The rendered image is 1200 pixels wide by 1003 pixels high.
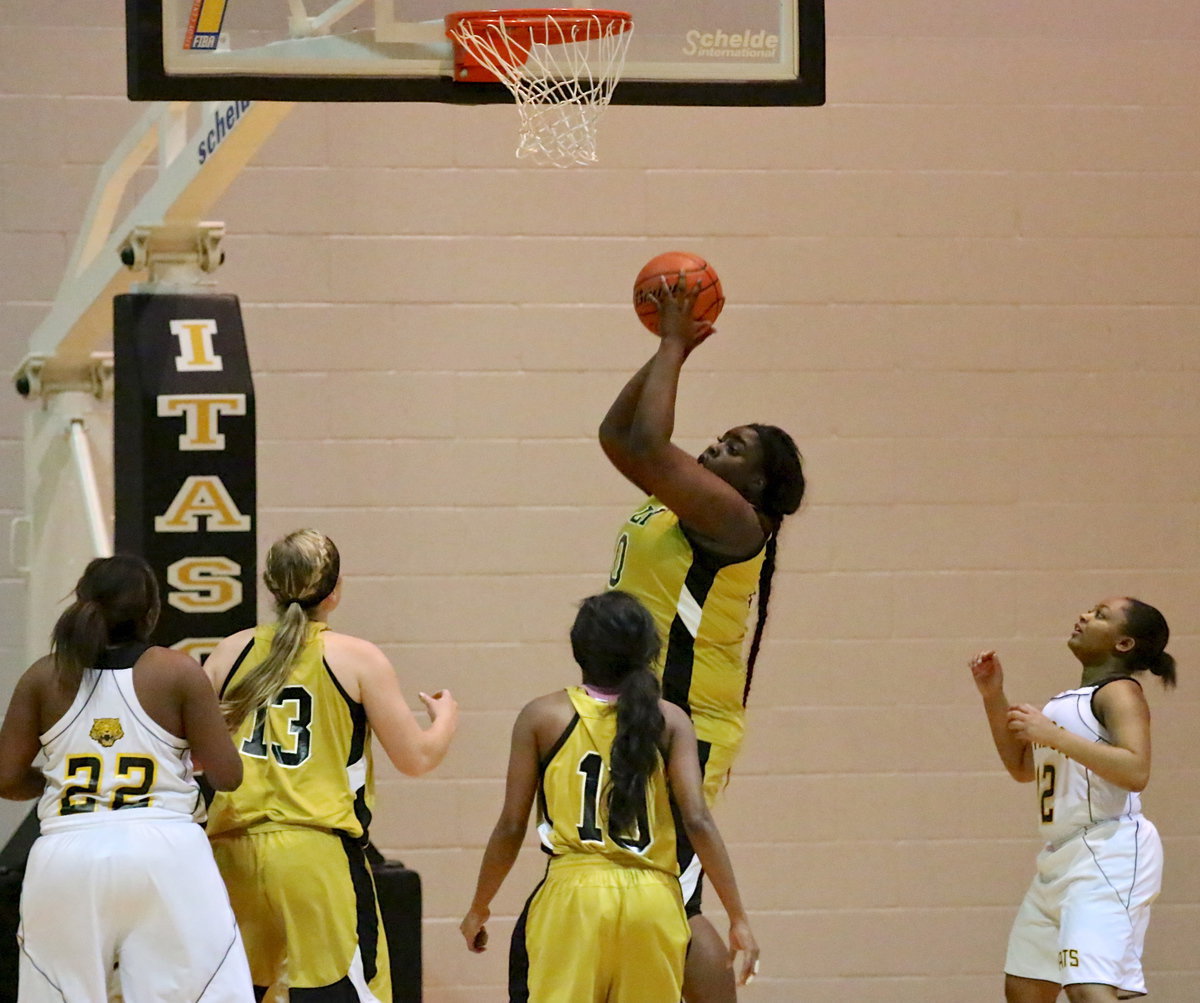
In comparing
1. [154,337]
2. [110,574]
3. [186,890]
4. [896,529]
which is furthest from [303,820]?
[896,529]

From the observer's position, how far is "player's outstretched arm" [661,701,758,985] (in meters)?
3.80

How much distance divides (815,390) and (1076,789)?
2394mm

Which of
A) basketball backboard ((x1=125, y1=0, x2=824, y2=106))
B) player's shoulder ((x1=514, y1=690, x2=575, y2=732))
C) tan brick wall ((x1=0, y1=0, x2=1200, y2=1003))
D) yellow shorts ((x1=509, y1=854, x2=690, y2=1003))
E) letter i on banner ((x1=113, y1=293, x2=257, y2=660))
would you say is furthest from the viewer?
tan brick wall ((x1=0, y1=0, x2=1200, y2=1003))

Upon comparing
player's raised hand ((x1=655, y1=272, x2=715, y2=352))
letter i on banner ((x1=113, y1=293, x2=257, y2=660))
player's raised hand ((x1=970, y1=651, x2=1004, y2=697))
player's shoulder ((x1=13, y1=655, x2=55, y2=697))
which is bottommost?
player's raised hand ((x1=970, y1=651, x2=1004, y2=697))

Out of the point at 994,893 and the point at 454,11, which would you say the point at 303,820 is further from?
the point at 994,893

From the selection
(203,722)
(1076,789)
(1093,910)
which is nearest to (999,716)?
(1076,789)

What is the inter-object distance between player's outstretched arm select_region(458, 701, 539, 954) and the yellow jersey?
559mm

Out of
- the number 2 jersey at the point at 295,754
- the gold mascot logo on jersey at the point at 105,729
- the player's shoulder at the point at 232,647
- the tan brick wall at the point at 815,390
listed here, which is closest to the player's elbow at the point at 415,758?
the number 2 jersey at the point at 295,754

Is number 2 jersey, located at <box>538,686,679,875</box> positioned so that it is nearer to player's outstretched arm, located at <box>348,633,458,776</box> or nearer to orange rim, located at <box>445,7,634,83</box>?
player's outstretched arm, located at <box>348,633,458,776</box>

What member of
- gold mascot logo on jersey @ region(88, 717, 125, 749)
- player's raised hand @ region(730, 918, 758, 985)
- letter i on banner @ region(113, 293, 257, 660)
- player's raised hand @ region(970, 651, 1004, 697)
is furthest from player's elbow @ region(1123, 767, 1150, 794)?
gold mascot logo on jersey @ region(88, 717, 125, 749)

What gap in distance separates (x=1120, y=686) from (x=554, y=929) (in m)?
2.09

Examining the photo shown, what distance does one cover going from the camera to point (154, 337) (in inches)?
208

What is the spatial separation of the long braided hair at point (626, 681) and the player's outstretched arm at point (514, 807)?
0.17 metres

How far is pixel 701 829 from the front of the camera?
3795 mm
